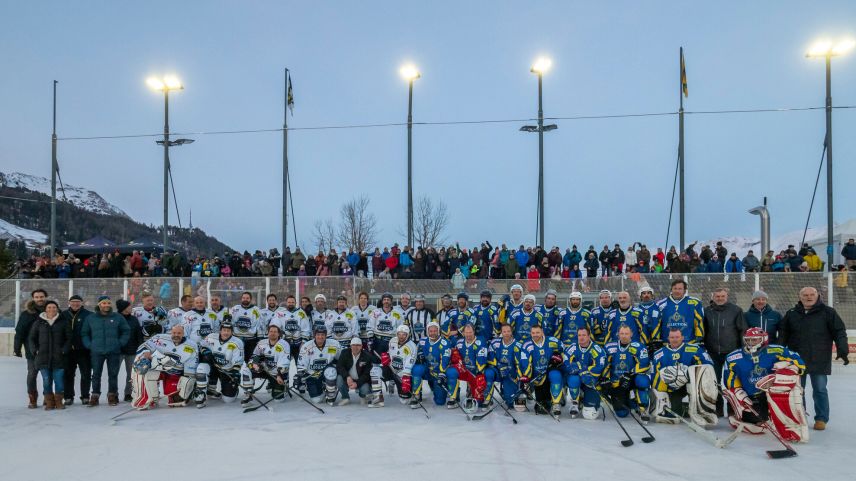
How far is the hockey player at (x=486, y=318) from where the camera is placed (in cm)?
932

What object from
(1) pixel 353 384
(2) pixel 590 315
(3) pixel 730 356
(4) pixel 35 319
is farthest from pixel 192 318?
(3) pixel 730 356

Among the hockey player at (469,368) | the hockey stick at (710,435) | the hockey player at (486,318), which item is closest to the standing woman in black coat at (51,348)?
the hockey player at (469,368)

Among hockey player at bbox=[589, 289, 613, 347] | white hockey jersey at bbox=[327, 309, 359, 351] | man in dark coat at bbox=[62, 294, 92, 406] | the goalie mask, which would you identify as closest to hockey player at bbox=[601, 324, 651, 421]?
hockey player at bbox=[589, 289, 613, 347]

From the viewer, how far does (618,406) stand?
7262mm

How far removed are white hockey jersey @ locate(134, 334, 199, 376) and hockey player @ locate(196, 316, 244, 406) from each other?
0.13 metres

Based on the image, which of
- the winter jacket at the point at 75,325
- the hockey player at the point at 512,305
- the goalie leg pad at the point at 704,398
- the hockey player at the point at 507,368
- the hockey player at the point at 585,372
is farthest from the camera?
the hockey player at the point at 512,305

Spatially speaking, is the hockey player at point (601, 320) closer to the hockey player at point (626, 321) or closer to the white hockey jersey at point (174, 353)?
the hockey player at point (626, 321)

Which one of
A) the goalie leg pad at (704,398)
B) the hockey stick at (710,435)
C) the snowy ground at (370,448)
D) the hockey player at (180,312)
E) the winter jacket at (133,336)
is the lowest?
the snowy ground at (370,448)

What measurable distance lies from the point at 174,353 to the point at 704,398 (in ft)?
21.0

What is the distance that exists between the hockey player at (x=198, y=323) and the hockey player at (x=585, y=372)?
4.92 metres

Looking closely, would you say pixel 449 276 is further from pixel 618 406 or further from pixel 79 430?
pixel 79 430

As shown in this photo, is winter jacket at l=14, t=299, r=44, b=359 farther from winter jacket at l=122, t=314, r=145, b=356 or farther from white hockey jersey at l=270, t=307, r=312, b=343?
white hockey jersey at l=270, t=307, r=312, b=343

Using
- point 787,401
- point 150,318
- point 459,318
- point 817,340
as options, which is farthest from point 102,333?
point 817,340

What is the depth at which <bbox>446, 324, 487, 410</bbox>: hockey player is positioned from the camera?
780 cm
